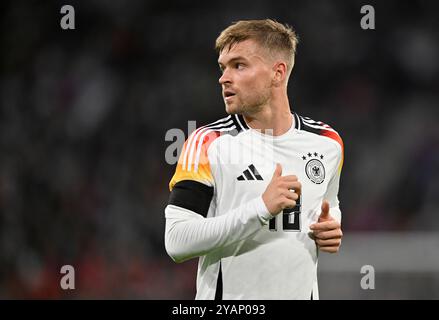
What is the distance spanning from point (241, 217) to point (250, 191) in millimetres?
231

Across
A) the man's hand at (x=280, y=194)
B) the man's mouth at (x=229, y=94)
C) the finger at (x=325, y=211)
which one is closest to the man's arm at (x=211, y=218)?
the man's hand at (x=280, y=194)

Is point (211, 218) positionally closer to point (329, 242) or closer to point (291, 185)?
point (291, 185)

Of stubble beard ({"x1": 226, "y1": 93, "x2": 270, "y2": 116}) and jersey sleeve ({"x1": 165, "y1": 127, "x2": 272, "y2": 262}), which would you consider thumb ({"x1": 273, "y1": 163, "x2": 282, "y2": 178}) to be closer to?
jersey sleeve ({"x1": 165, "y1": 127, "x2": 272, "y2": 262})

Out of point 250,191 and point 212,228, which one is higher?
point 250,191

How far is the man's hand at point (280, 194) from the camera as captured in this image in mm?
3114

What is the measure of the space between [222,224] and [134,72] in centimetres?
622

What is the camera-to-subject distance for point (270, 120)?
11.7 feet

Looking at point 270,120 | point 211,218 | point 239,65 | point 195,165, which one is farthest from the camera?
point 270,120

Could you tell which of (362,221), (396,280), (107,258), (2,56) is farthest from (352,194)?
(2,56)

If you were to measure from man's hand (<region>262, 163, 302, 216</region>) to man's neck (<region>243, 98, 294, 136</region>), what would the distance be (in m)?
0.43

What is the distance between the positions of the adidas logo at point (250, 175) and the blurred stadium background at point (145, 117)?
3.66 metres

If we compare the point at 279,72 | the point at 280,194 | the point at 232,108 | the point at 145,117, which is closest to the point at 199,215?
the point at 280,194

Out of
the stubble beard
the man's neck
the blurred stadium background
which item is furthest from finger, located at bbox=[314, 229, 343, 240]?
the blurred stadium background
